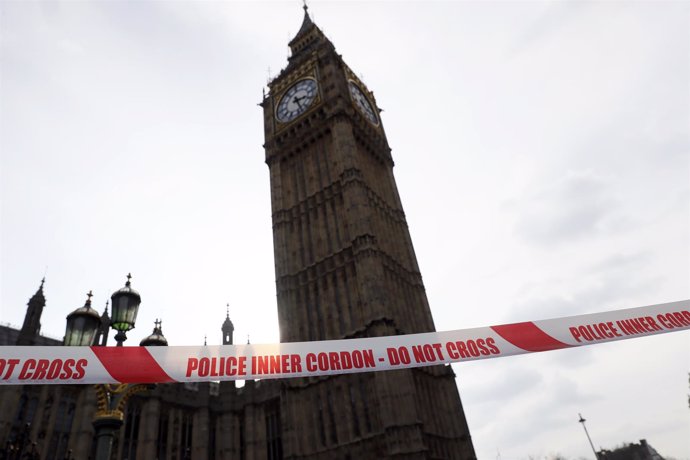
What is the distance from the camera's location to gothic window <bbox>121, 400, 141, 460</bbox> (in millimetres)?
34219

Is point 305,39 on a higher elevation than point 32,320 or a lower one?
higher

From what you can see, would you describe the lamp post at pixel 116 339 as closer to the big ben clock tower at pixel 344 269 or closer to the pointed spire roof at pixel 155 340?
the pointed spire roof at pixel 155 340

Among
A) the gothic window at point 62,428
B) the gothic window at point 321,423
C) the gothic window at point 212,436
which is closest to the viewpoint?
the gothic window at point 321,423

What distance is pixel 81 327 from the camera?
25.4ft

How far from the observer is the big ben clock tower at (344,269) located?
2842 cm

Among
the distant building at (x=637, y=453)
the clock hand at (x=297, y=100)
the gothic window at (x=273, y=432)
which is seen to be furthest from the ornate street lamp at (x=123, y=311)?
the distant building at (x=637, y=453)

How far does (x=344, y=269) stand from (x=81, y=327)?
88.3 feet

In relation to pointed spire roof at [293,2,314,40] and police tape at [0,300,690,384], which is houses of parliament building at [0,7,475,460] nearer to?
pointed spire roof at [293,2,314,40]

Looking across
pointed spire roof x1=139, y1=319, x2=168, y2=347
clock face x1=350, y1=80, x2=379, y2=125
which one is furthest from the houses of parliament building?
pointed spire roof x1=139, y1=319, x2=168, y2=347

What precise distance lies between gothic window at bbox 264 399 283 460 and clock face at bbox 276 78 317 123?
26.2 meters

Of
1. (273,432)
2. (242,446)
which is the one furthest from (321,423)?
(242,446)

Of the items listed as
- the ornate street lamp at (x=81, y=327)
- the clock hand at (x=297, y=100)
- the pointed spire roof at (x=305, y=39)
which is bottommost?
the ornate street lamp at (x=81, y=327)

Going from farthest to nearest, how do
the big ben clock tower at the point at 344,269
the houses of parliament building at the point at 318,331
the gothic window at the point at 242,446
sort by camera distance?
the gothic window at the point at 242,446 → the houses of parliament building at the point at 318,331 → the big ben clock tower at the point at 344,269

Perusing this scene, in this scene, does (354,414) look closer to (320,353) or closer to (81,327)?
(320,353)
